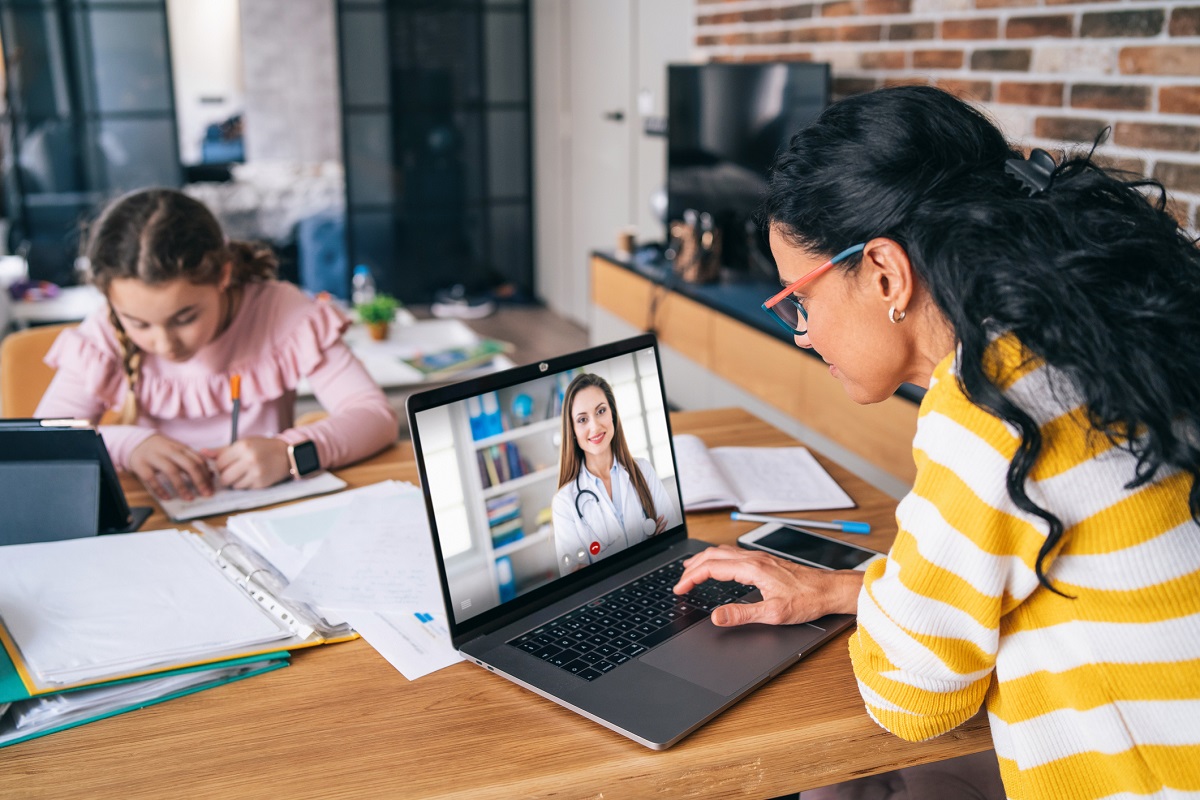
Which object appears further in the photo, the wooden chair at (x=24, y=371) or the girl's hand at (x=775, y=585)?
the wooden chair at (x=24, y=371)

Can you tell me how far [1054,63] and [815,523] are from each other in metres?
1.57

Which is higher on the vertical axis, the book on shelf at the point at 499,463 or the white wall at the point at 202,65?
the white wall at the point at 202,65

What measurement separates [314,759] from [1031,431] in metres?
0.61

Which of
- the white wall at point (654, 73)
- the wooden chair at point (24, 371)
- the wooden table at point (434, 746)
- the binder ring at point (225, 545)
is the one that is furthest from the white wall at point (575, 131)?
the wooden table at point (434, 746)

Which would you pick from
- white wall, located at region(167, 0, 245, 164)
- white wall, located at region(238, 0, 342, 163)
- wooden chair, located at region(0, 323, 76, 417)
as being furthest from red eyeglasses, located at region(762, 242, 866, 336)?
white wall, located at region(238, 0, 342, 163)

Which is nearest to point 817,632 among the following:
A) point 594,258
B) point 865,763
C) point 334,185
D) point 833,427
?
point 865,763

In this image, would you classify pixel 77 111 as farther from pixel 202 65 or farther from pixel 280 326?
pixel 280 326

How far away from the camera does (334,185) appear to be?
5.91 m

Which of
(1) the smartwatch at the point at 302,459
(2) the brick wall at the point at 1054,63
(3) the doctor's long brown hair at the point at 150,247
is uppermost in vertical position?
(2) the brick wall at the point at 1054,63

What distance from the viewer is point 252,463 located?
1.39 metres

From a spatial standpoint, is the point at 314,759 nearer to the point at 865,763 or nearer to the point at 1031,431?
the point at 865,763

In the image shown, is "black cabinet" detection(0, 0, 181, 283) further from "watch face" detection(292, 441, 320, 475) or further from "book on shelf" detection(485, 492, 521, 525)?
"book on shelf" detection(485, 492, 521, 525)

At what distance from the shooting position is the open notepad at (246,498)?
1.31 m

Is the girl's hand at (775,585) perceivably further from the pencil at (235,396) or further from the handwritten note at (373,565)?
the pencil at (235,396)
